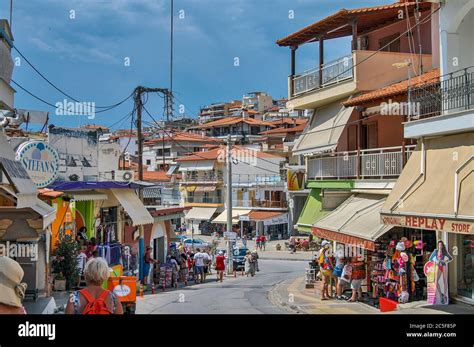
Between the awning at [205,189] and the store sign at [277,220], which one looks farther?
the awning at [205,189]

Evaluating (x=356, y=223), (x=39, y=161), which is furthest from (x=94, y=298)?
(x=356, y=223)

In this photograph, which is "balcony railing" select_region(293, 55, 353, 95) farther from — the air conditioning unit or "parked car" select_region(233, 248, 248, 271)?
"parked car" select_region(233, 248, 248, 271)

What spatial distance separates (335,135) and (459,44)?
25.8 ft

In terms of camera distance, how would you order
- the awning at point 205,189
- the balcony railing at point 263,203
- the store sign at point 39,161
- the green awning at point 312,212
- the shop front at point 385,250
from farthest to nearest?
the awning at point 205,189, the balcony railing at point 263,203, the green awning at point 312,212, the shop front at point 385,250, the store sign at point 39,161

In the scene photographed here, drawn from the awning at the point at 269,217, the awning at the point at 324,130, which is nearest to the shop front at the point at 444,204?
the awning at the point at 324,130

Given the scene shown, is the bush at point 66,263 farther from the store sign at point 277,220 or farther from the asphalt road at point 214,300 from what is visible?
the store sign at point 277,220

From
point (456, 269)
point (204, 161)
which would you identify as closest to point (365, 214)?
point (456, 269)

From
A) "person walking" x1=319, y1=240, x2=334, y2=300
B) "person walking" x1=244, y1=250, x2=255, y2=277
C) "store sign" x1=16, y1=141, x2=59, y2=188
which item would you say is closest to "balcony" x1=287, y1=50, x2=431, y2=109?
"person walking" x1=319, y1=240, x2=334, y2=300

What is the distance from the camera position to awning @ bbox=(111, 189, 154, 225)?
22031mm

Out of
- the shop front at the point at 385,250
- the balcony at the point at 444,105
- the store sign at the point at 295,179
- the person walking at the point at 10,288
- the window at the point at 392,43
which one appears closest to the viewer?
the person walking at the point at 10,288

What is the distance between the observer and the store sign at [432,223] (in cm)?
1128

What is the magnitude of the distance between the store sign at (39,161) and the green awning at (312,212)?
37.1 ft

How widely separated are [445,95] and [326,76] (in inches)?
415
